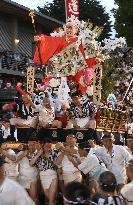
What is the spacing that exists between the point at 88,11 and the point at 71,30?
33.4 metres

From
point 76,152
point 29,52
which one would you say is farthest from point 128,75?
point 76,152

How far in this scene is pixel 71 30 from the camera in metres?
12.3

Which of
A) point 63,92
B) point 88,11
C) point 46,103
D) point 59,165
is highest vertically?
point 88,11

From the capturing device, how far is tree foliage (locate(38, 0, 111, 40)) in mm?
44656

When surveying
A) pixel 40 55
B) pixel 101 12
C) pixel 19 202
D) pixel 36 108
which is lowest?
pixel 19 202

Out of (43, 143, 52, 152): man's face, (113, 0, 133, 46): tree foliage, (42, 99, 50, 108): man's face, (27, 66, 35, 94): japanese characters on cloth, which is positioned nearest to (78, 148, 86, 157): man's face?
(43, 143, 52, 152): man's face

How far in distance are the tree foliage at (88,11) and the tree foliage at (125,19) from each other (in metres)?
5.44

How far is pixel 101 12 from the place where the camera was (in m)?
45.8

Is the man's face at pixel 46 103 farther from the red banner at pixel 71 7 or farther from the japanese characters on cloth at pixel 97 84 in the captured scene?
the red banner at pixel 71 7

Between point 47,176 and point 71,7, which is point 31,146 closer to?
point 47,176

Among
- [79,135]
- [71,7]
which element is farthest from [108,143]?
[71,7]

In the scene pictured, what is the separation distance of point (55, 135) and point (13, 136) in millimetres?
973

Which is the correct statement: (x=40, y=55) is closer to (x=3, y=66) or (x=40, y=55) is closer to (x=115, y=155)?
(x=115, y=155)

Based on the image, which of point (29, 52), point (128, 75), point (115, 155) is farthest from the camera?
point (29, 52)
